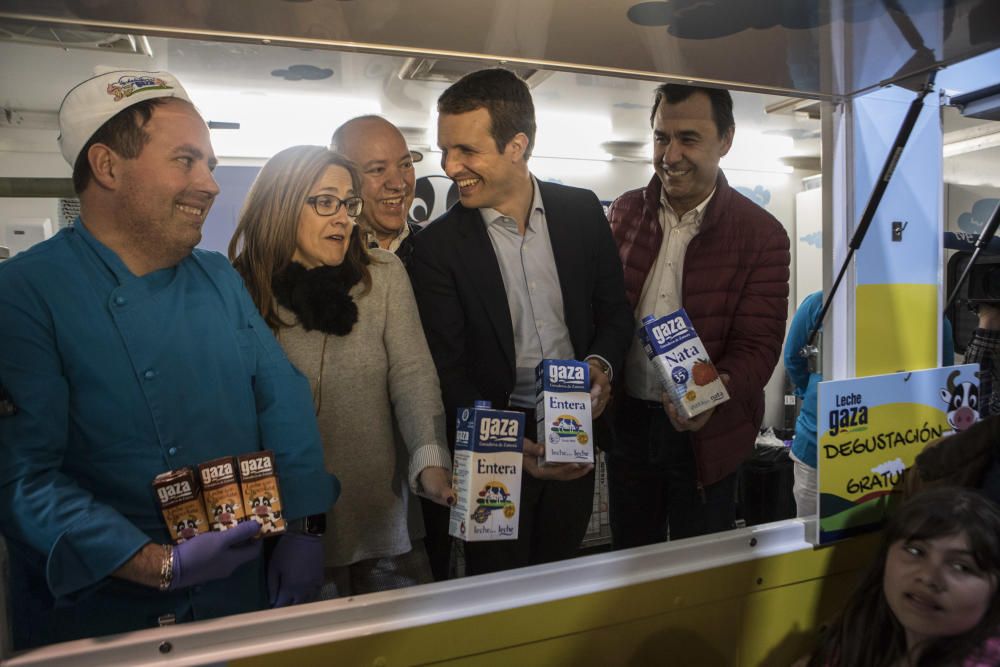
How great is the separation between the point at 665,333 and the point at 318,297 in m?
0.78

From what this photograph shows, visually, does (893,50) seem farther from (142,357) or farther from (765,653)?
(142,357)

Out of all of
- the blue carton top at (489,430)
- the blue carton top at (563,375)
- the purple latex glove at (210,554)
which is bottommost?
the purple latex glove at (210,554)

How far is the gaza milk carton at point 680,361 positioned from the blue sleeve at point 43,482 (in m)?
1.11

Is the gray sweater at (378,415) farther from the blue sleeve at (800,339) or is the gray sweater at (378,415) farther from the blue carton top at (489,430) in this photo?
the blue sleeve at (800,339)

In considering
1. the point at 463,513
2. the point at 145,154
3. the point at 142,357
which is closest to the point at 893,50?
the point at 463,513

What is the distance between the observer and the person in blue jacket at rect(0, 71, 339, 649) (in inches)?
44.4

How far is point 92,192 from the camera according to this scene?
1.22 m

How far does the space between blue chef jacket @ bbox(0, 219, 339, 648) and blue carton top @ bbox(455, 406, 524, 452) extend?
0.29m

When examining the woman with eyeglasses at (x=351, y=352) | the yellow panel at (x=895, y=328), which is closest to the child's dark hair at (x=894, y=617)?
the yellow panel at (x=895, y=328)

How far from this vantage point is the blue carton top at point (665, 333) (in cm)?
165

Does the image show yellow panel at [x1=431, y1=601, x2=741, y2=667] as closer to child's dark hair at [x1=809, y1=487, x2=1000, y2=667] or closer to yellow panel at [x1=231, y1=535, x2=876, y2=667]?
yellow panel at [x1=231, y1=535, x2=876, y2=667]

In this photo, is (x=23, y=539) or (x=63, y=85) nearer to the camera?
(x=23, y=539)

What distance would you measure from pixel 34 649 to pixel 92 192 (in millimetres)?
763

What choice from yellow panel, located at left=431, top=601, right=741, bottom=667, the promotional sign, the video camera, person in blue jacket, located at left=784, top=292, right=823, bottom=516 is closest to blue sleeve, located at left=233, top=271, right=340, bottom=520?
yellow panel, located at left=431, top=601, right=741, bottom=667
